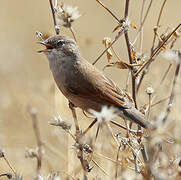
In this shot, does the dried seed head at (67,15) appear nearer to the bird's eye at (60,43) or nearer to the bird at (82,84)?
the bird at (82,84)

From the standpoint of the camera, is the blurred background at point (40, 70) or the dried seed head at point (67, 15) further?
the blurred background at point (40, 70)

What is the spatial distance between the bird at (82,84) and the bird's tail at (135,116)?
0.06 feet

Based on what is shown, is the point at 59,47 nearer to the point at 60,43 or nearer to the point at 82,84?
the point at 60,43

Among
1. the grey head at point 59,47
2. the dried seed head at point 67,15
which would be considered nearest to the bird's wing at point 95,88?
the grey head at point 59,47

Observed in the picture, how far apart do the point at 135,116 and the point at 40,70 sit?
3923 mm

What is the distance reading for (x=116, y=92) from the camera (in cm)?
380

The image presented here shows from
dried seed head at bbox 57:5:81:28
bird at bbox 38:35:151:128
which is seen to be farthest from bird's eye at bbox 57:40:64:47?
dried seed head at bbox 57:5:81:28

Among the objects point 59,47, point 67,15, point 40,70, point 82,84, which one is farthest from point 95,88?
point 40,70

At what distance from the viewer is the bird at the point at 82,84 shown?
3.76 m

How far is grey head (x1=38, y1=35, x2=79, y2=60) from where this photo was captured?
3744 millimetres

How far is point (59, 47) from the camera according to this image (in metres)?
3.89

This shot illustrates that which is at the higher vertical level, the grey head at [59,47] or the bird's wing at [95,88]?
the grey head at [59,47]

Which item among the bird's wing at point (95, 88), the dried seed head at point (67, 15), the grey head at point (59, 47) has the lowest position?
the bird's wing at point (95, 88)

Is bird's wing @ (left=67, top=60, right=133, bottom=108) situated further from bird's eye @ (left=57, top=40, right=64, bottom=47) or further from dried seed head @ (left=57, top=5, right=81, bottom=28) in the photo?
dried seed head @ (left=57, top=5, right=81, bottom=28)
